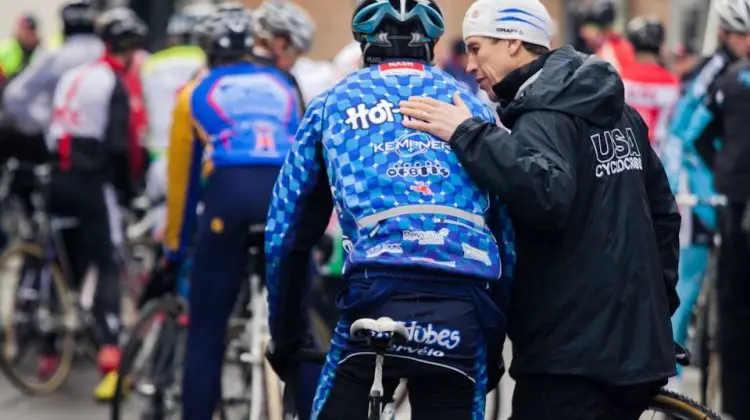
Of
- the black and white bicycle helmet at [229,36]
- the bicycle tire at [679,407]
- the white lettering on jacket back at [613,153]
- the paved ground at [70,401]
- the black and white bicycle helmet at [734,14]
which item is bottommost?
the paved ground at [70,401]

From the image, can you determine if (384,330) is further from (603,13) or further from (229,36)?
(603,13)

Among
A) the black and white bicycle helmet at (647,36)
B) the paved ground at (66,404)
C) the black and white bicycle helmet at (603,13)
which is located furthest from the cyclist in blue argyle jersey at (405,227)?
the black and white bicycle helmet at (603,13)

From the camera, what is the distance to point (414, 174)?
484 centimetres

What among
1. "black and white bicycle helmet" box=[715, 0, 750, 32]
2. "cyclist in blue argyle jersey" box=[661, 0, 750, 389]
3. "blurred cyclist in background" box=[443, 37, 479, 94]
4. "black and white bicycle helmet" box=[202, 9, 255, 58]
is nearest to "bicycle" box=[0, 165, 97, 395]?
"black and white bicycle helmet" box=[202, 9, 255, 58]

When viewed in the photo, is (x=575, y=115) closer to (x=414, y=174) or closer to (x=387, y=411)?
(x=414, y=174)

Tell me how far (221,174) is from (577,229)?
9.06 feet

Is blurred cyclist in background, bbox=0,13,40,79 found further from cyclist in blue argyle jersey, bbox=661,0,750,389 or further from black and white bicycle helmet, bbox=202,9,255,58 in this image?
black and white bicycle helmet, bbox=202,9,255,58

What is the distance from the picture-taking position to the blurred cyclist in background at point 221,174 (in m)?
7.28

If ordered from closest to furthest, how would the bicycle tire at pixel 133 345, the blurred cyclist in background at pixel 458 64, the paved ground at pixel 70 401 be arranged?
Answer: the bicycle tire at pixel 133 345, the paved ground at pixel 70 401, the blurred cyclist in background at pixel 458 64

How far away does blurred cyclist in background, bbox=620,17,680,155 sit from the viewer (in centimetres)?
1079

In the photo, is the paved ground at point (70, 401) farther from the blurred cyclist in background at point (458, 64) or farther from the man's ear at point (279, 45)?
the blurred cyclist in background at point (458, 64)

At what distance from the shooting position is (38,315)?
10.6m

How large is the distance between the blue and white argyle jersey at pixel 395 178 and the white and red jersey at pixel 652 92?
230 inches

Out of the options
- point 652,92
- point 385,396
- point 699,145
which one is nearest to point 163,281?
point 699,145
